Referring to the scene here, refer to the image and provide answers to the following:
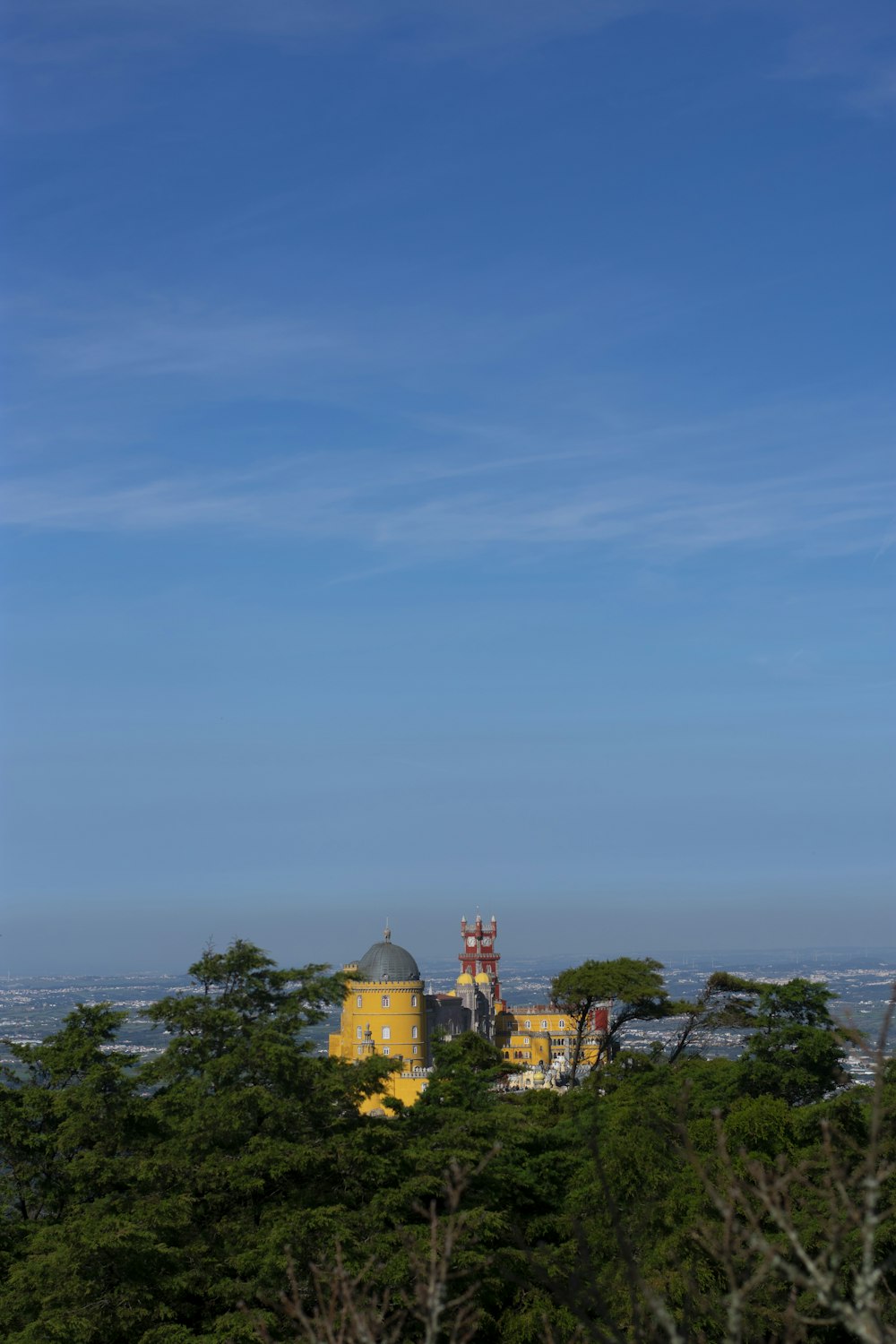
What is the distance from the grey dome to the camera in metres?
72.3

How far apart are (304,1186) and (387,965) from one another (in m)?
47.4

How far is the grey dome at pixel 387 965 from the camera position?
72312mm

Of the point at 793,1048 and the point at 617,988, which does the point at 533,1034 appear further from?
the point at 793,1048

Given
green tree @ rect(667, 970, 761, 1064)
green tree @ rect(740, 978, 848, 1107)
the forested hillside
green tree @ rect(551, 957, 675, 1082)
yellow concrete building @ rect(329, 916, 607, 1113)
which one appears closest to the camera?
the forested hillside

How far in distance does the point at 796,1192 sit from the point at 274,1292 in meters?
9.51

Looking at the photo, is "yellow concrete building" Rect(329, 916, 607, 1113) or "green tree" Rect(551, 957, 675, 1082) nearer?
"green tree" Rect(551, 957, 675, 1082)

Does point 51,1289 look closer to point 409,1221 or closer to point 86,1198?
point 86,1198

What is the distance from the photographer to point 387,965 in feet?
239

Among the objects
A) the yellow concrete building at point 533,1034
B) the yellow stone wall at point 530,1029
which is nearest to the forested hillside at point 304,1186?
the yellow concrete building at point 533,1034

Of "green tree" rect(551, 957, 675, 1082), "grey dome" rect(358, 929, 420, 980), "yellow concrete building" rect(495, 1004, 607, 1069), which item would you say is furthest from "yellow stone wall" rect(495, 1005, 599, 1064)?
"green tree" rect(551, 957, 675, 1082)

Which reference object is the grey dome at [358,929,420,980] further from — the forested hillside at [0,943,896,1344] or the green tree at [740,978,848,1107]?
the forested hillside at [0,943,896,1344]

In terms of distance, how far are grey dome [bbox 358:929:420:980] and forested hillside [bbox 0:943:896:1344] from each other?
38.7m

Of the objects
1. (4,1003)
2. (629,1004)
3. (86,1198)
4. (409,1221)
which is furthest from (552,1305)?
Answer: (4,1003)

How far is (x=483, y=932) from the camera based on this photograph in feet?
360
